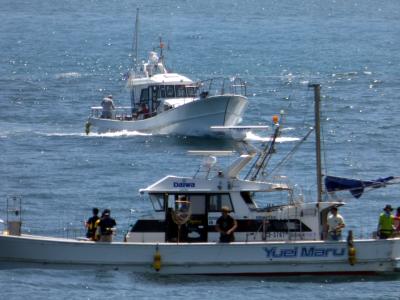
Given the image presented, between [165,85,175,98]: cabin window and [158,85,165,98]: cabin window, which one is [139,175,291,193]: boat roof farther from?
[165,85,175,98]: cabin window

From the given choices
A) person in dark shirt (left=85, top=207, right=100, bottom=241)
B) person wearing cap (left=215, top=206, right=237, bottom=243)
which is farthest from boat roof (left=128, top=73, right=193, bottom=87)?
person wearing cap (left=215, top=206, right=237, bottom=243)

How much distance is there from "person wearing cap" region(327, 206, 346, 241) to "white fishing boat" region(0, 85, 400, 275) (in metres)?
0.34

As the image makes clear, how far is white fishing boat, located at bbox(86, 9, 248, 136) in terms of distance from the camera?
82.6 metres

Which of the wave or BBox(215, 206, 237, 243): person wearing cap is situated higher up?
the wave

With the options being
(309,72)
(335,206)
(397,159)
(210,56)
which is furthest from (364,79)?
(335,206)

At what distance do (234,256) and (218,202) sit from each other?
1.74 meters

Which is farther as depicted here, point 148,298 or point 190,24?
point 190,24

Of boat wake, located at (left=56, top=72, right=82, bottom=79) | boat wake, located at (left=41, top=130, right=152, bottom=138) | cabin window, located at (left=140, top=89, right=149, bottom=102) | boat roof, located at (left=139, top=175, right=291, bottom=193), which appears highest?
boat wake, located at (left=56, top=72, right=82, bottom=79)

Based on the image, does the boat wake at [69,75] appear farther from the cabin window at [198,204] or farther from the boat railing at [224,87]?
the cabin window at [198,204]

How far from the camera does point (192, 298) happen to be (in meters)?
42.9

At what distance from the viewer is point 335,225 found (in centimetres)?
4475

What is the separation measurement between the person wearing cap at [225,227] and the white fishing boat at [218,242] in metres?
0.24

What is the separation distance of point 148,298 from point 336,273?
5.60 metres

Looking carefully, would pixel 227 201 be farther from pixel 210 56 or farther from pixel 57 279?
pixel 210 56
